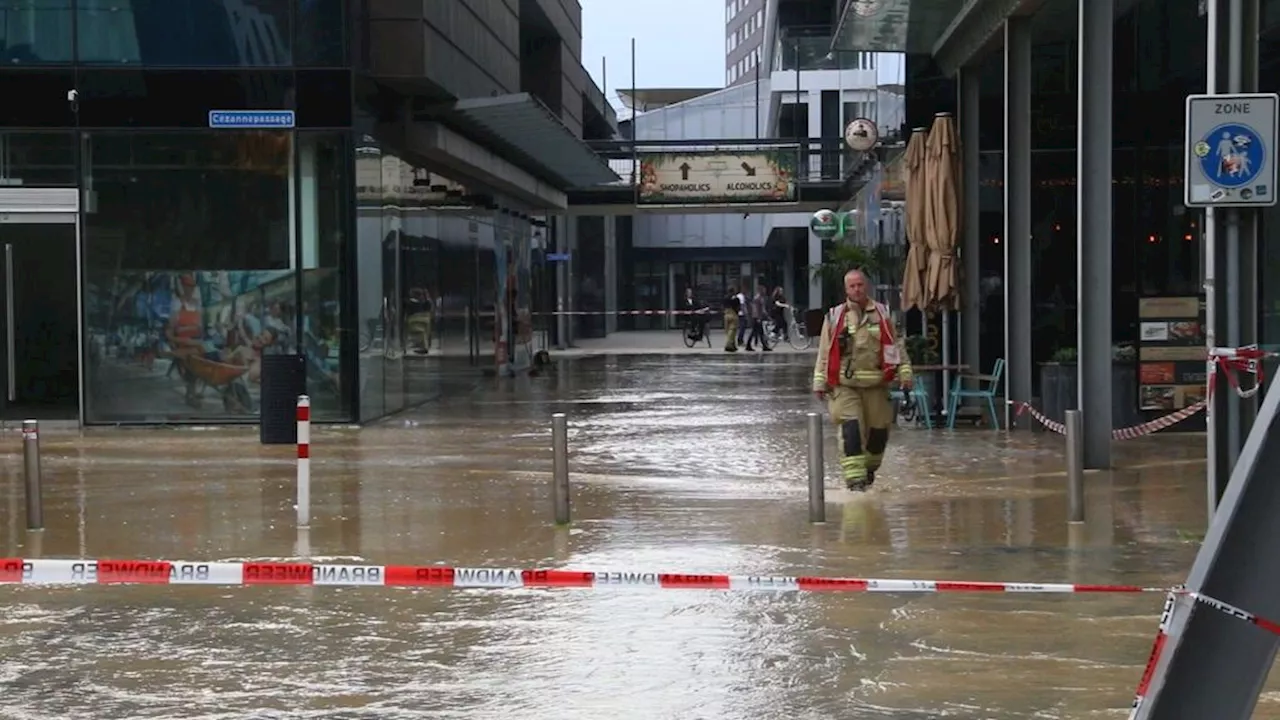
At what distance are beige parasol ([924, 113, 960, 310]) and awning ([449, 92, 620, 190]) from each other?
5.61 m

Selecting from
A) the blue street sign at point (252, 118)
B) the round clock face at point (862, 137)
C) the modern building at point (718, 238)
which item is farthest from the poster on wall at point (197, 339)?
the modern building at point (718, 238)

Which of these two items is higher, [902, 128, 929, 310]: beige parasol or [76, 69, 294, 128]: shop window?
[76, 69, 294, 128]: shop window

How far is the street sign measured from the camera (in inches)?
393

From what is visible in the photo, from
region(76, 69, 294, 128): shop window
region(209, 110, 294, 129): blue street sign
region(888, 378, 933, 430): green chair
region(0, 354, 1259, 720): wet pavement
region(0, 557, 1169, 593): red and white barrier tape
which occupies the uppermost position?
region(76, 69, 294, 128): shop window

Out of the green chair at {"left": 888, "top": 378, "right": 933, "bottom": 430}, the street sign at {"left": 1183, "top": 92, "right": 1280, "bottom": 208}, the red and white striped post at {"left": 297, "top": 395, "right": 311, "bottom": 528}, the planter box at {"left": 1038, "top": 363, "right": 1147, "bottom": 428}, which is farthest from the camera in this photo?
the green chair at {"left": 888, "top": 378, "right": 933, "bottom": 430}

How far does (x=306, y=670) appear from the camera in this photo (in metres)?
7.91

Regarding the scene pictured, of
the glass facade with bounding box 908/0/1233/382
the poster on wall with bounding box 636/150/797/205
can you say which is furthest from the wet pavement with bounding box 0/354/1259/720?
the poster on wall with bounding box 636/150/797/205

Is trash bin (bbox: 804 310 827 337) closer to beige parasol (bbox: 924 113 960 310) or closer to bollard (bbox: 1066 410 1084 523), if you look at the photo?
beige parasol (bbox: 924 113 960 310)

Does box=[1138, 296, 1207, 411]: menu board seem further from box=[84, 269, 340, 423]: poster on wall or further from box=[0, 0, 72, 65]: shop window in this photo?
box=[0, 0, 72, 65]: shop window

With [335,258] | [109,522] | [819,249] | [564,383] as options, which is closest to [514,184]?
[564,383]

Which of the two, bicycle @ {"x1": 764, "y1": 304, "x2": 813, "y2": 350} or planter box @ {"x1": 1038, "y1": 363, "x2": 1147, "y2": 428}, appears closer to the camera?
planter box @ {"x1": 1038, "y1": 363, "x2": 1147, "y2": 428}

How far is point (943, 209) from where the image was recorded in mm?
19859

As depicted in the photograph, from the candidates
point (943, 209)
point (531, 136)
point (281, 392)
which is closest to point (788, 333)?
point (531, 136)

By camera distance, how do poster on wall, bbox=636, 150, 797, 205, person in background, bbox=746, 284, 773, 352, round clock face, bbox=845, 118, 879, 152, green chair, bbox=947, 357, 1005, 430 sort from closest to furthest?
1. green chair, bbox=947, 357, 1005, 430
2. round clock face, bbox=845, 118, 879, 152
3. poster on wall, bbox=636, 150, 797, 205
4. person in background, bbox=746, 284, 773, 352
